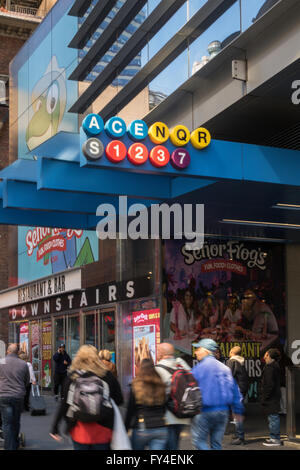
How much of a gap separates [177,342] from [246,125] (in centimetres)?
575

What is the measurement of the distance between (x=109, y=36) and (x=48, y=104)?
711 centimetres

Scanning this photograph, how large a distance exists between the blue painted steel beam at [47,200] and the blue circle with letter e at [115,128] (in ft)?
9.37

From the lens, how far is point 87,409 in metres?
6.12

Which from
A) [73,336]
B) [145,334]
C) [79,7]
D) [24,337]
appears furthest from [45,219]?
[24,337]

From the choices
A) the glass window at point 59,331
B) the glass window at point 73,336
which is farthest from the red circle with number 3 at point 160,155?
the glass window at point 59,331

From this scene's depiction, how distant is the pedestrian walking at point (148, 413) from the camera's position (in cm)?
641

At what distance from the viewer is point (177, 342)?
50.3 ft

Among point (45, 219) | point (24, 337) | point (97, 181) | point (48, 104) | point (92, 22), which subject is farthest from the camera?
point (24, 337)

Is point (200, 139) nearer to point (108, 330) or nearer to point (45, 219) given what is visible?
point (45, 219)

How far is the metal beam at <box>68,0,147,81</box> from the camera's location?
1552cm

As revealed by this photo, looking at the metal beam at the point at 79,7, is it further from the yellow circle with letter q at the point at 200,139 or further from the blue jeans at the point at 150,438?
the blue jeans at the point at 150,438

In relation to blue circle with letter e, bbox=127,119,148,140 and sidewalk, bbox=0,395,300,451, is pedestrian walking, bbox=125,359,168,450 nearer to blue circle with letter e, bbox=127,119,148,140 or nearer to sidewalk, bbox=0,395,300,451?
sidewalk, bbox=0,395,300,451

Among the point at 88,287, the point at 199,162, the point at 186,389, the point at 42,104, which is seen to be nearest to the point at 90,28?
the point at 42,104

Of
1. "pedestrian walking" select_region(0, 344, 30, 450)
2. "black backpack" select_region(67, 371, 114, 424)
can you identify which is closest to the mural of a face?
"pedestrian walking" select_region(0, 344, 30, 450)
